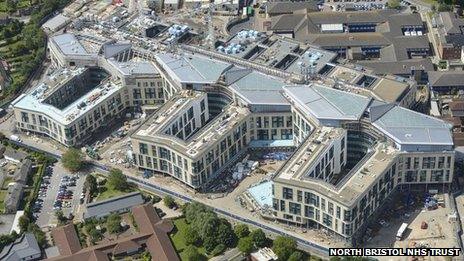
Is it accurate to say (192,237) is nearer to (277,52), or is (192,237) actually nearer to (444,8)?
(277,52)

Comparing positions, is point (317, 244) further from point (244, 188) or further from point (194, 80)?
point (194, 80)

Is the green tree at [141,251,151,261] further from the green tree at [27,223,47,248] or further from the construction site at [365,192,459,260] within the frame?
the construction site at [365,192,459,260]

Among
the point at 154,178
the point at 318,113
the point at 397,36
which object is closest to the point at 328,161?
the point at 318,113

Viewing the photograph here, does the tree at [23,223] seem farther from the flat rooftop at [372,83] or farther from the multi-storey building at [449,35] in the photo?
the multi-storey building at [449,35]

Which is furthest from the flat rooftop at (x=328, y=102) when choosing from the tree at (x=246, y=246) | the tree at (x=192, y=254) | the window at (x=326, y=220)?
the tree at (x=192, y=254)

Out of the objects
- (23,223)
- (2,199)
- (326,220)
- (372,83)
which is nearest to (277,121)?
(372,83)

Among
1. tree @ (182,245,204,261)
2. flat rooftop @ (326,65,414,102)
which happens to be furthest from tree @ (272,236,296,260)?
flat rooftop @ (326,65,414,102)
